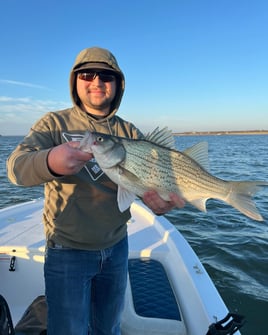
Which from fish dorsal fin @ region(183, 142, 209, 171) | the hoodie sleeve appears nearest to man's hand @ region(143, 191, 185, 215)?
fish dorsal fin @ region(183, 142, 209, 171)

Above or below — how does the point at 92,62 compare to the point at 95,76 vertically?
above

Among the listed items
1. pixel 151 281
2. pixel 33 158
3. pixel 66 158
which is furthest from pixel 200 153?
pixel 151 281

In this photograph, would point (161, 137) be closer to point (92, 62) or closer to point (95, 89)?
point (95, 89)

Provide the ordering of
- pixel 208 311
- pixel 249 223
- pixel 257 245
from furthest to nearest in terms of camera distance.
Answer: pixel 249 223, pixel 257 245, pixel 208 311

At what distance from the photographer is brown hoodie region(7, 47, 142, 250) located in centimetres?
247

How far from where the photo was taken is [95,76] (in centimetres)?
287

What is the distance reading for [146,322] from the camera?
3.55 metres

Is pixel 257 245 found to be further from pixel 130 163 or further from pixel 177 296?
pixel 130 163

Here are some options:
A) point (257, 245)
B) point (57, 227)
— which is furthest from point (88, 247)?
point (257, 245)

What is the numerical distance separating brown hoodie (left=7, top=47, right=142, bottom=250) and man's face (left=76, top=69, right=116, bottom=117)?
10 cm

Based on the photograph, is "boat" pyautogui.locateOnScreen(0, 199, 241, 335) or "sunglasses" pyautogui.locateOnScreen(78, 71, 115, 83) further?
"boat" pyautogui.locateOnScreen(0, 199, 241, 335)

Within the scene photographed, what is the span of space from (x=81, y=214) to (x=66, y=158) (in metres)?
0.62

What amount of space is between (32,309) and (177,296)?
179 cm

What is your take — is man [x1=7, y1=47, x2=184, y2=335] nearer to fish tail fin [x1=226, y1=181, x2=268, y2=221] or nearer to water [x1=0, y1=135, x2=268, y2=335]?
fish tail fin [x1=226, y1=181, x2=268, y2=221]
